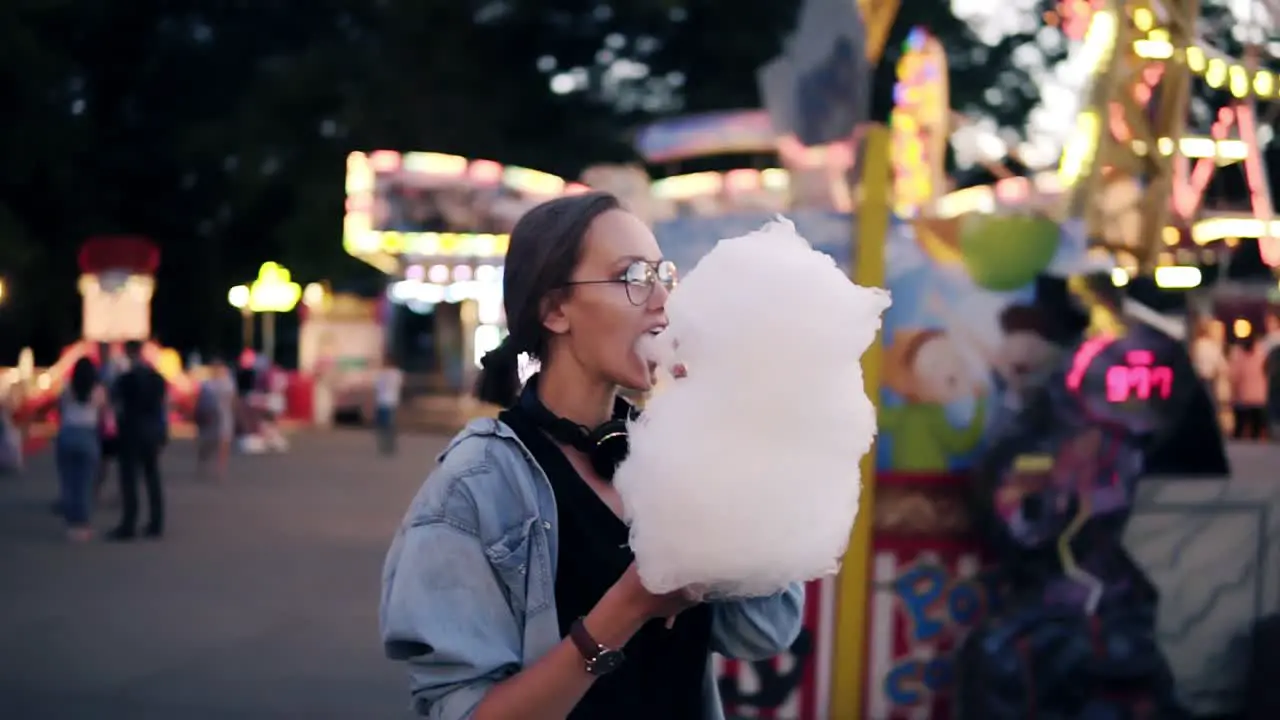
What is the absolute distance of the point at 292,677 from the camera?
24.0 ft

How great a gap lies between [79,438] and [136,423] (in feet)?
1.46

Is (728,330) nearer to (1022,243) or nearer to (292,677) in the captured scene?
(1022,243)

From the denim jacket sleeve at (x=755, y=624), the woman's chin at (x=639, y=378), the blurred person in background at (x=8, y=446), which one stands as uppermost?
the woman's chin at (x=639, y=378)

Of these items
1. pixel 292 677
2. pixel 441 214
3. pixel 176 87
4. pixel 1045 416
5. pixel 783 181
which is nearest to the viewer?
pixel 1045 416

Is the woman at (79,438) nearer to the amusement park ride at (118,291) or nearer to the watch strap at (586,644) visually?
the watch strap at (586,644)

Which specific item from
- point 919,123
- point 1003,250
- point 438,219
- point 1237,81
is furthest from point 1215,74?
point 438,219

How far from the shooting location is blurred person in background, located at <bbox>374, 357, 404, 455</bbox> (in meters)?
20.5

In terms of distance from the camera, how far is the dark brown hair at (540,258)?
209cm

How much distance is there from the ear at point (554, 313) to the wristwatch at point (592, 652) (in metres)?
0.45

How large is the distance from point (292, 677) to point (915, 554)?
322cm

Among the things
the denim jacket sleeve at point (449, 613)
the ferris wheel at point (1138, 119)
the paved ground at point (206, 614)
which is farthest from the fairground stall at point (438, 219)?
the denim jacket sleeve at point (449, 613)

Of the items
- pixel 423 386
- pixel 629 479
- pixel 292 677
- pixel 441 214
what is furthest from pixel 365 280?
pixel 629 479

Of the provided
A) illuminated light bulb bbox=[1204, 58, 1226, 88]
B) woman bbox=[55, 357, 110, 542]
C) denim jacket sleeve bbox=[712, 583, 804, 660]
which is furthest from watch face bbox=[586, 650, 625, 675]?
woman bbox=[55, 357, 110, 542]

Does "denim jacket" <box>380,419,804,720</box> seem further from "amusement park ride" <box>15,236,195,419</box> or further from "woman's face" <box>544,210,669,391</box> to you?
"amusement park ride" <box>15,236,195,419</box>
